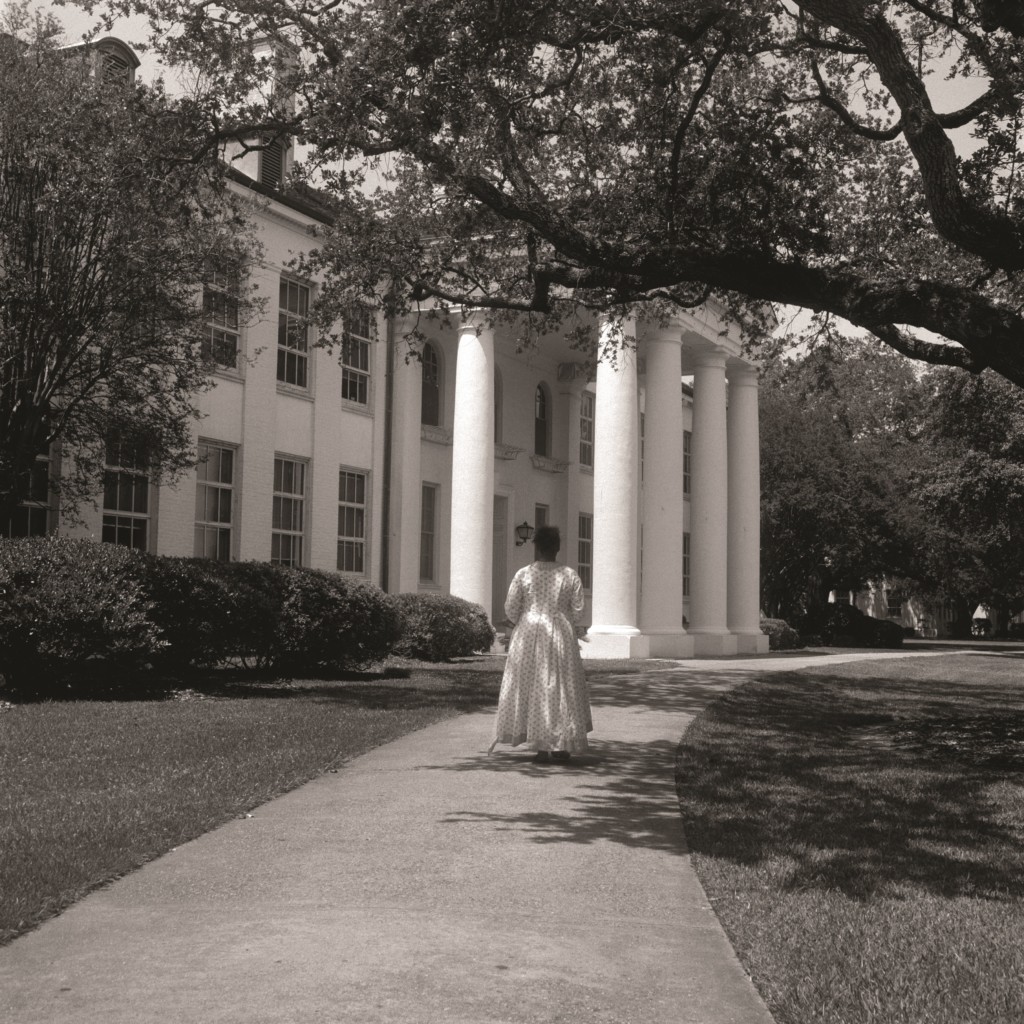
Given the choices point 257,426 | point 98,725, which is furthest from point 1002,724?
point 257,426

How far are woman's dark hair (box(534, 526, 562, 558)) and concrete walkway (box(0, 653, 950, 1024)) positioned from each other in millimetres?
2068

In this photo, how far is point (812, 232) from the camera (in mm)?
12273

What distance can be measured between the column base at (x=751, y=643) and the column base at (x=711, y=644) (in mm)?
1523

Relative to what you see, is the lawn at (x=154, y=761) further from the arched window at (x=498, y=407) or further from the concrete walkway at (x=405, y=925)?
the arched window at (x=498, y=407)

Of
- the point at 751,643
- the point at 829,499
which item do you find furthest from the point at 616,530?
the point at 829,499

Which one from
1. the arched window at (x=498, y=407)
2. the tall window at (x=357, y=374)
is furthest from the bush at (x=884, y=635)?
the tall window at (x=357, y=374)

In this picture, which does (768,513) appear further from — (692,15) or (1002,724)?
(692,15)

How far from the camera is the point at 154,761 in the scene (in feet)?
29.4

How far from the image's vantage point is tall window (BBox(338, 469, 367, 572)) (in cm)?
2492

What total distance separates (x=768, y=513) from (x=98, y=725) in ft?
102

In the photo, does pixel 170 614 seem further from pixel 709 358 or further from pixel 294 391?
pixel 709 358

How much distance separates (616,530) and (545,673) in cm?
1581

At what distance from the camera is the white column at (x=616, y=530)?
2486 centimetres

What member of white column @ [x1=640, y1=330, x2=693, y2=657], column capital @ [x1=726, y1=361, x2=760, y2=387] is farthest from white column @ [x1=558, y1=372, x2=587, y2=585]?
white column @ [x1=640, y1=330, x2=693, y2=657]
